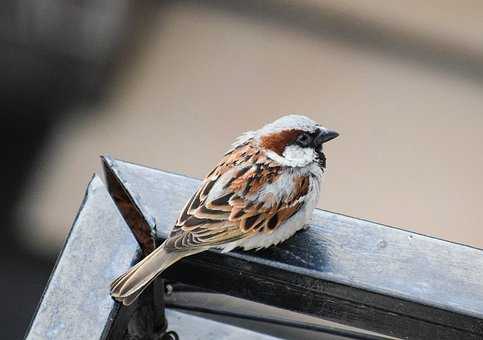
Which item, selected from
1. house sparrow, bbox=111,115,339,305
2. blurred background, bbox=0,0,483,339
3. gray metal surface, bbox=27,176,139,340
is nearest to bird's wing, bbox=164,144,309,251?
house sparrow, bbox=111,115,339,305

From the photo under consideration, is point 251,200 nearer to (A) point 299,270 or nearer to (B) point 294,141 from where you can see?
(B) point 294,141

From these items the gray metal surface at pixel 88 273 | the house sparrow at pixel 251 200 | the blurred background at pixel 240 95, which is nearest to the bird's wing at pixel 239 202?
the house sparrow at pixel 251 200

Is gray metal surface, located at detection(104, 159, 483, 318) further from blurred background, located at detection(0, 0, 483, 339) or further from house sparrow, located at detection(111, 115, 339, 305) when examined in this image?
blurred background, located at detection(0, 0, 483, 339)

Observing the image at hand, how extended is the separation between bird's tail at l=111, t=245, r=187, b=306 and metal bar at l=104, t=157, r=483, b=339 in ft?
0.09

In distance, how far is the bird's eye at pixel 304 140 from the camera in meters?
1.64

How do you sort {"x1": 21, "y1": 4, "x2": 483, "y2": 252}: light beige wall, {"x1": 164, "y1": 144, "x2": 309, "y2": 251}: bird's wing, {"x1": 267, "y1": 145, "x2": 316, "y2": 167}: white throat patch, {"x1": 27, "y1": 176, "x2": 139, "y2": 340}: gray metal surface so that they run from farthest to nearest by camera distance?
{"x1": 21, "y1": 4, "x2": 483, "y2": 252}: light beige wall
{"x1": 267, "y1": 145, "x2": 316, "y2": 167}: white throat patch
{"x1": 164, "y1": 144, "x2": 309, "y2": 251}: bird's wing
{"x1": 27, "y1": 176, "x2": 139, "y2": 340}: gray metal surface

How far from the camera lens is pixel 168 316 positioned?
5.22 feet

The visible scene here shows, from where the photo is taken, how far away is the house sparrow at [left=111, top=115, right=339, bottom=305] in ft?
4.09

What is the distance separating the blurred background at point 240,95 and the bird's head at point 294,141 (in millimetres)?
1866

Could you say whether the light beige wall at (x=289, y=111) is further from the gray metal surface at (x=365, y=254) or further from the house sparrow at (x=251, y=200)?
the gray metal surface at (x=365, y=254)

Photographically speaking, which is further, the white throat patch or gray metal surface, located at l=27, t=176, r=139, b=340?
the white throat patch

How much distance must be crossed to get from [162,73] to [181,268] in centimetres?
265

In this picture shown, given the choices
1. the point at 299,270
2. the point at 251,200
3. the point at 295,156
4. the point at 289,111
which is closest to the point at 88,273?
the point at 299,270

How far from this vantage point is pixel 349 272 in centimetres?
118
